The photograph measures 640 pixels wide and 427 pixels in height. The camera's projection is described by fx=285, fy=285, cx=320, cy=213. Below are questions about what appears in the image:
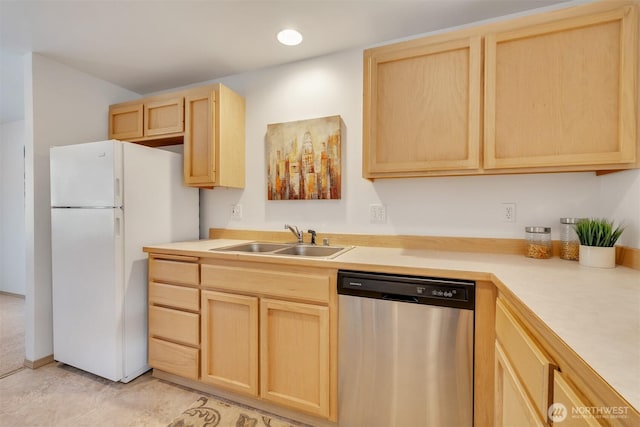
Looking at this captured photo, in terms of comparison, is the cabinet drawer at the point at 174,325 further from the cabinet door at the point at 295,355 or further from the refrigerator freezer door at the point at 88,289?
the cabinet door at the point at 295,355

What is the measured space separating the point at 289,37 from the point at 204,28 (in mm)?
550

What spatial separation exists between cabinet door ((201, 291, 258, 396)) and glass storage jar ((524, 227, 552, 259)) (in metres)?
1.57

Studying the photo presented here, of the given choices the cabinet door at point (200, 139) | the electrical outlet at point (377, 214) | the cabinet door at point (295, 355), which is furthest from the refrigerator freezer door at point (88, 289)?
the electrical outlet at point (377, 214)

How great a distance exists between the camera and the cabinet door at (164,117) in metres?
2.29

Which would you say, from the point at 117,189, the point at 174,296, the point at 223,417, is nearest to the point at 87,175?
the point at 117,189

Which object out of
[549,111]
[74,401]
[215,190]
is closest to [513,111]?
[549,111]

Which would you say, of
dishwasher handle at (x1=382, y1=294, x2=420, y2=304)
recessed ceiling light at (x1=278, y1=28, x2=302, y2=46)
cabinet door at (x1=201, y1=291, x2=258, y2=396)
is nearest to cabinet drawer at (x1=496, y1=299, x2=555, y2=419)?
dishwasher handle at (x1=382, y1=294, x2=420, y2=304)

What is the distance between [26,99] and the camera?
2.17 metres

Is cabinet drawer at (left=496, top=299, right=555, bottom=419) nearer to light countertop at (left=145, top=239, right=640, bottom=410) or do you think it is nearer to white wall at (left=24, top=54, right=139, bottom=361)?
light countertop at (left=145, top=239, right=640, bottom=410)

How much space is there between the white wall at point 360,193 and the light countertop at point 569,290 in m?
0.24

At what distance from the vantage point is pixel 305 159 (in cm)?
220

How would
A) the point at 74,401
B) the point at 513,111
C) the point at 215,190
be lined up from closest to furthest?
the point at 513,111, the point at 74,401, the point at 215,190

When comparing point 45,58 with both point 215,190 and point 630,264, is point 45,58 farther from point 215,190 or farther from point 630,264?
point 630,264

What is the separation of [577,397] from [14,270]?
5.71 metres
